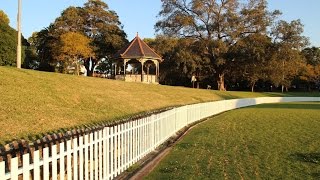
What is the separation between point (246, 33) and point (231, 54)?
181 inches

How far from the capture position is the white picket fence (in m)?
4.91

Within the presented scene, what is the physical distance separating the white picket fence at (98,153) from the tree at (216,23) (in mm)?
54154

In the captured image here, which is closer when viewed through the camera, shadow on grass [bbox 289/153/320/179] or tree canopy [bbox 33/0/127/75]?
shadow on grass [bbox 289/153/320/179]

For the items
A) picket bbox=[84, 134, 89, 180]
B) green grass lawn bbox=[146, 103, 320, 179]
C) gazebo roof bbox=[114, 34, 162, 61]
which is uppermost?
gazebo roof bbox=[114, 34, 162, 61]

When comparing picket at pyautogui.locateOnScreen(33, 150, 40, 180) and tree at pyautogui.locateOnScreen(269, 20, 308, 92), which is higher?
tree at pyautogui.locateOnScreen(269, 20, 308, 92)

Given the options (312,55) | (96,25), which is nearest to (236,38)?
(96,25)

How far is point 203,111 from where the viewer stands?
24.6m

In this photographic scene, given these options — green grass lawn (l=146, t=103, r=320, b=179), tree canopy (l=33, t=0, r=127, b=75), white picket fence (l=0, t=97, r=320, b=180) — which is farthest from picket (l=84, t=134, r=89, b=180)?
tree canopy (l=33, t=0, r=127, b=75)

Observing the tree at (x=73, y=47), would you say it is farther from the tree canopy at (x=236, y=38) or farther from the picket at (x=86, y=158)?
the picket at (x=86, y=158)

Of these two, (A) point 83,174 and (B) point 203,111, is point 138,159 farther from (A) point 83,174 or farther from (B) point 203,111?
(B) point 203,111

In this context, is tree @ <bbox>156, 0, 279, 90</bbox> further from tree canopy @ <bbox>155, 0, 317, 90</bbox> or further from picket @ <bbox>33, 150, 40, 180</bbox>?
picket @ <bbox>33, 150, 40, 180</bbox>

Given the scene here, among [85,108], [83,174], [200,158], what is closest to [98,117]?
[85,108]

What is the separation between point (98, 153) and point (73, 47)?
61319 millimetres

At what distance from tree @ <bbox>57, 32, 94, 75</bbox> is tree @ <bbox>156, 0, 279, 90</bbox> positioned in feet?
42.7
